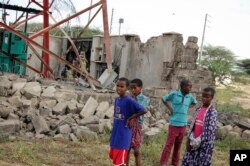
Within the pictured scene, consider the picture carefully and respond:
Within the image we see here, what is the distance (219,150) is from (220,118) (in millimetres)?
2710

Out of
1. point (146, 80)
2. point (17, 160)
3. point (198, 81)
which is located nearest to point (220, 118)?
point (198, 81)

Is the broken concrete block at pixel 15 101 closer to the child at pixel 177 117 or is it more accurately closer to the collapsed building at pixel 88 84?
the collapsed building at pixel 88 84

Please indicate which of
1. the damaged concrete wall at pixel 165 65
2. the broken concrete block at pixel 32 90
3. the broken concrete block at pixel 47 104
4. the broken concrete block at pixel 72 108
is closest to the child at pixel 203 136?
the broken concrete block at pixel 72 108

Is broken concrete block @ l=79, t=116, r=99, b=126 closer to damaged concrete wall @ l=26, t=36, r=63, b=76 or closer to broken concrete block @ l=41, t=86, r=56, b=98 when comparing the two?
broken concrete block @ l=41, t=86, r=56, b=98

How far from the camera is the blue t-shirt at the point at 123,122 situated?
4773mm

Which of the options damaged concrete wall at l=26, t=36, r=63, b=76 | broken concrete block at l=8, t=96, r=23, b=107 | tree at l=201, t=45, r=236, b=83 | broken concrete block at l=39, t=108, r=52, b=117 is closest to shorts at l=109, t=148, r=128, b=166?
broken concrete block at l=39, t=108, r=52, b=117

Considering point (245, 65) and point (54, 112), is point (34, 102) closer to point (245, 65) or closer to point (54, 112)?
point (54, 112)

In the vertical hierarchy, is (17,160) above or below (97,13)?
below

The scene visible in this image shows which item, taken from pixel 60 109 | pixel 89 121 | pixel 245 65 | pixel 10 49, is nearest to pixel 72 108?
pixel 60 109

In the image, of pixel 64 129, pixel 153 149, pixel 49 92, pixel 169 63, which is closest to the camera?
pixel 153 149

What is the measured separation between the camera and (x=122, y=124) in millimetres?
4816

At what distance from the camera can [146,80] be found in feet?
42.8

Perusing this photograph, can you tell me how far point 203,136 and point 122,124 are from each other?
3.12ft

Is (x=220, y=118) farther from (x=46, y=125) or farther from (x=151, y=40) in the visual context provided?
(x=46, y=125)
